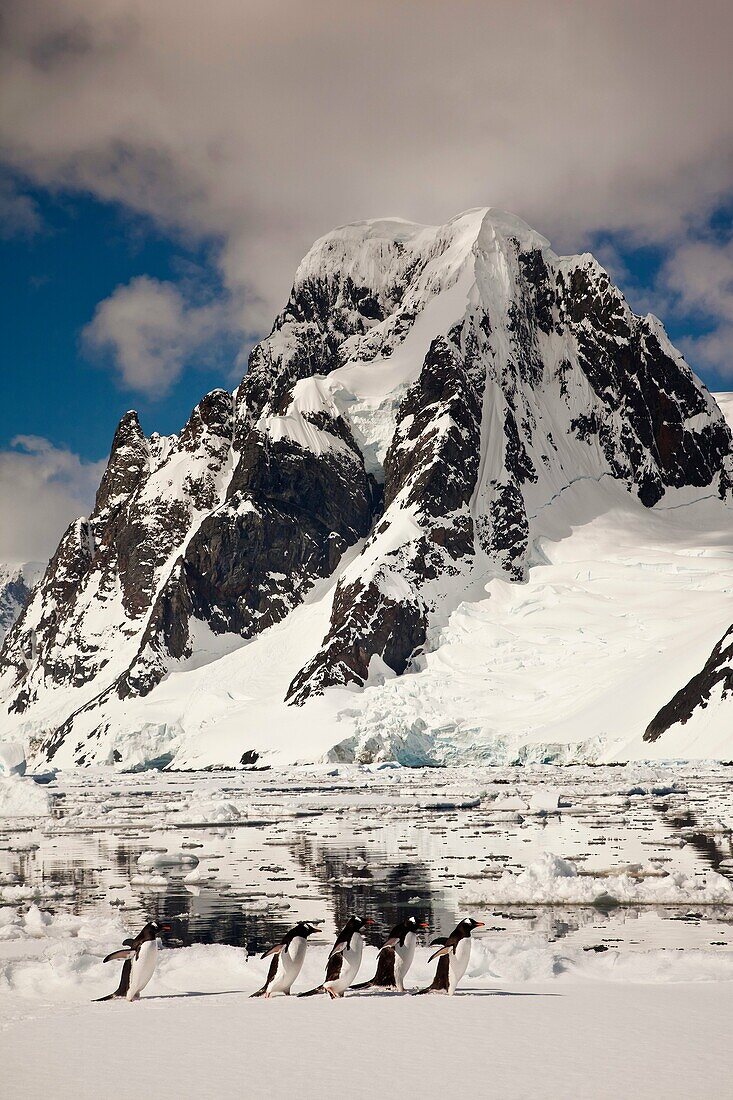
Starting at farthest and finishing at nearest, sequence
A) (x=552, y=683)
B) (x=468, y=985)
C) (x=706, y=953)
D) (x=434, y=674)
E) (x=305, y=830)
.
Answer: (x=434, y=674), (x=552, y=683), (x=305, y=830), (x=706, y=953), (x=468, y=985)

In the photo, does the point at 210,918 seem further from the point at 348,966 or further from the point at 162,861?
the point at 162,861

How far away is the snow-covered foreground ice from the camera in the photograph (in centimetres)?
920

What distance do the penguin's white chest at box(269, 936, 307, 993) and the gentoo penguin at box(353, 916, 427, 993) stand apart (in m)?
0.92

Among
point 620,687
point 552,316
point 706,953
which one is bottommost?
point 706,953

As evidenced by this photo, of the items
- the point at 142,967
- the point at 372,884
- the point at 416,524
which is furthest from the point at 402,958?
the point at 416,524

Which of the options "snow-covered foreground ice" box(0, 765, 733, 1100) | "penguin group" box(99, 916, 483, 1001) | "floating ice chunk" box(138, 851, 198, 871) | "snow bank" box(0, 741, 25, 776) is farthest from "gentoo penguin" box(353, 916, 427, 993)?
"snow bank" box(0, 741, 25, 776)

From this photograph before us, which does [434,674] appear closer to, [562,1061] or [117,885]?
[117,885]

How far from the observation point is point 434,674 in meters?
124

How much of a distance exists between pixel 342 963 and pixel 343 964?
0.06 feet

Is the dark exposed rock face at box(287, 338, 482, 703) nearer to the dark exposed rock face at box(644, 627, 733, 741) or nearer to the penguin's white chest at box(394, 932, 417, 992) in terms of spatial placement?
the dark exposed rock face at box(644, 627, 733, 741)

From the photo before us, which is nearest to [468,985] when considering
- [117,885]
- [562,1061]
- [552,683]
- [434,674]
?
[562,1061]

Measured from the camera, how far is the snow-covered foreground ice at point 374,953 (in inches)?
362

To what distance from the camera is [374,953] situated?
17.0 m

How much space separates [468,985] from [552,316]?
175195mm
